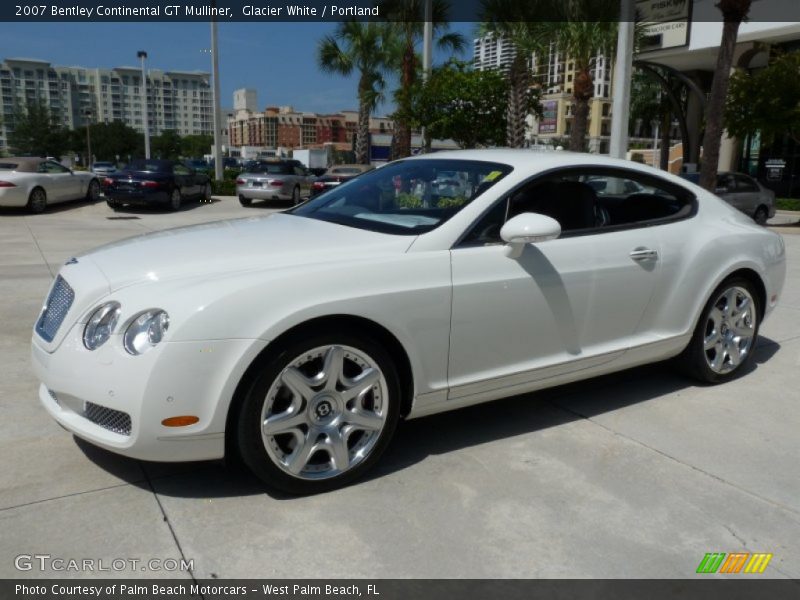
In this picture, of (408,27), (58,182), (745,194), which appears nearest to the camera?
(58,182)

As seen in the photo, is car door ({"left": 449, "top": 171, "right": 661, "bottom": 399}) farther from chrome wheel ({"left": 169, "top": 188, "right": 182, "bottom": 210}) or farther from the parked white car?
chrome wheel ({"left": 169, "top": 188, "right": 182, "bottom": 210})

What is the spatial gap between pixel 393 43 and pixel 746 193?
1790 cm

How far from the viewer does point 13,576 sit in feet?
8.13

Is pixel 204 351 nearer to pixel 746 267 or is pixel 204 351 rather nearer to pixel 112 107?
pixel 746 267

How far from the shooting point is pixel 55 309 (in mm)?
3221

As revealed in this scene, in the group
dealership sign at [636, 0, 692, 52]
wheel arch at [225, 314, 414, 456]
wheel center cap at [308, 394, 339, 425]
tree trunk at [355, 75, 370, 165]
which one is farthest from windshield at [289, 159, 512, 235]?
tree trunk at [355, 75, 370, 165]

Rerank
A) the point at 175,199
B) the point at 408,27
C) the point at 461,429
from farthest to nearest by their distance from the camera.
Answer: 1. the point at 408,27
2. the point at 175,199
3. the point at 461,429

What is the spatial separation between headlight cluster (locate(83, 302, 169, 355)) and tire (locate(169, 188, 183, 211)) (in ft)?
52.8

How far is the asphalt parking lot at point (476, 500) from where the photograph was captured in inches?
105

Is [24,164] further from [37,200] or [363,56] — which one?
[363,56]

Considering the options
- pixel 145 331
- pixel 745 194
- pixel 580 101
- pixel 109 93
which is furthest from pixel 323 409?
pixel 109 93

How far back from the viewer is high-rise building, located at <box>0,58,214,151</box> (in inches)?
4099

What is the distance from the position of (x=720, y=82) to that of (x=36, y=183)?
1655 centimetres

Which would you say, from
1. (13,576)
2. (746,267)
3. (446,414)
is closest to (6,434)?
(13,576)
